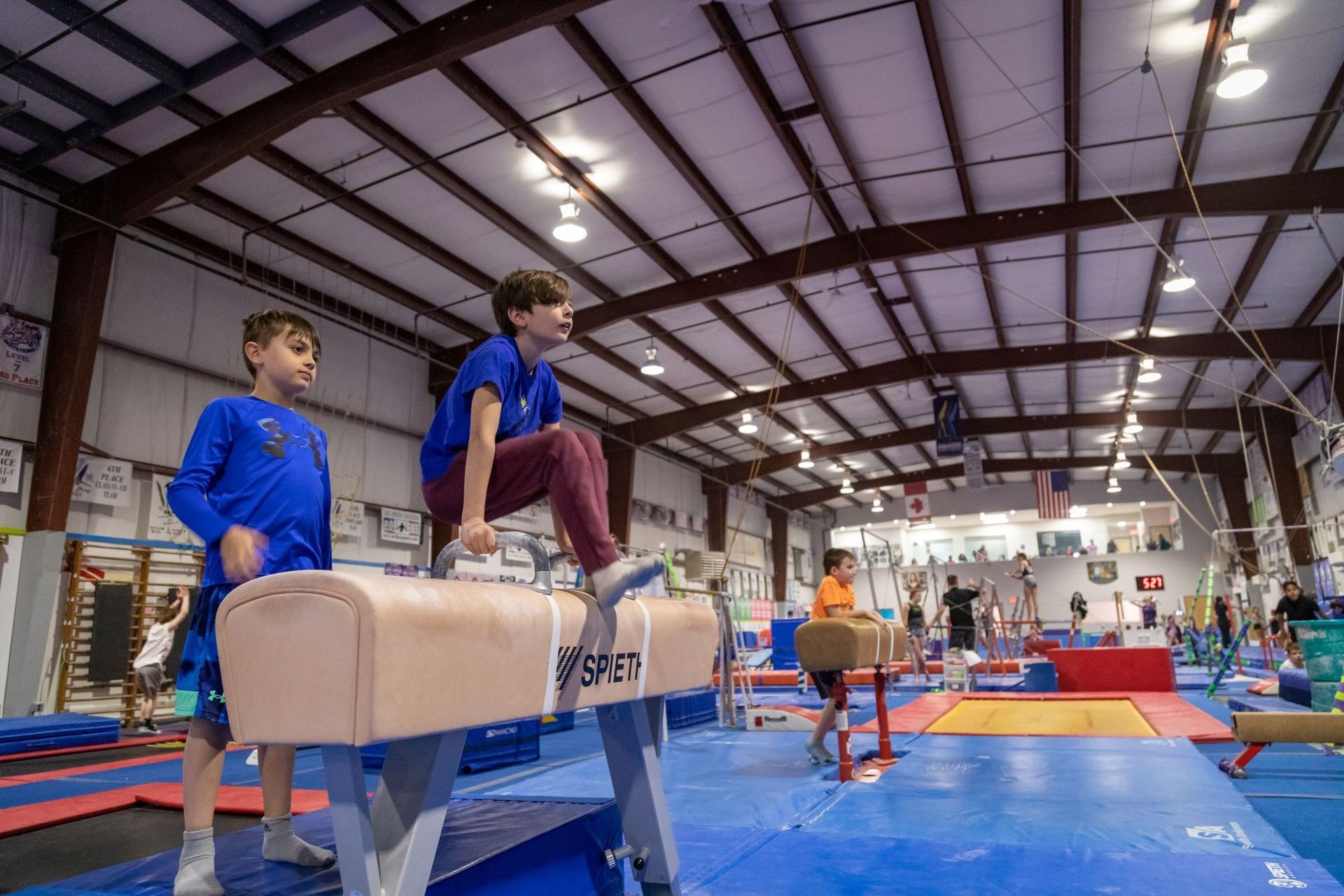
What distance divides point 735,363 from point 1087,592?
20776 millimetres

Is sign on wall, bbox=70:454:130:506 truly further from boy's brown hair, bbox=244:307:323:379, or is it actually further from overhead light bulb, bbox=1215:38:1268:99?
overhead light bulb, bbox=1215:38:1268:99

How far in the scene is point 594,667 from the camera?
1980 mm

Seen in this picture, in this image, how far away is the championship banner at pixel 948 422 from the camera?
18641mm

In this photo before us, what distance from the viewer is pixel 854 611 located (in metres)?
5.60

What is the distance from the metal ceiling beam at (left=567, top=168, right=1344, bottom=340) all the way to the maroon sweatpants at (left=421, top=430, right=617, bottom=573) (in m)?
10.9

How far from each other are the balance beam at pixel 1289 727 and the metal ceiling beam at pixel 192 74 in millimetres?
8287

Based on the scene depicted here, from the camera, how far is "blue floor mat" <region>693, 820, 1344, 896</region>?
250 cm

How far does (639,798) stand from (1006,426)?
21.9m

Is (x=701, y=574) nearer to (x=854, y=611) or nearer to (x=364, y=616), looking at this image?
(x=854, y=611)

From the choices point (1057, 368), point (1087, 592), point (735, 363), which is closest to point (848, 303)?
point (735, 363)

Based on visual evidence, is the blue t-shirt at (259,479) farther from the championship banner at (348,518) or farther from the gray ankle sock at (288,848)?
the championship banner at (348,518)

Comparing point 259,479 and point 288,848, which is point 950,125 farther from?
point 288,848

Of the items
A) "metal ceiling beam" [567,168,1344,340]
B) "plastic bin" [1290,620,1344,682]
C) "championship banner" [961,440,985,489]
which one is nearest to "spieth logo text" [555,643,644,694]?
"plastic bin" [1290,620,1344,682]

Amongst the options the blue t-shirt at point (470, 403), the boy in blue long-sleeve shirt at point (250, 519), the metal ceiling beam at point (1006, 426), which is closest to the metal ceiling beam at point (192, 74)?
the boy in blue long-sleeve shirt at point (250, 519)
